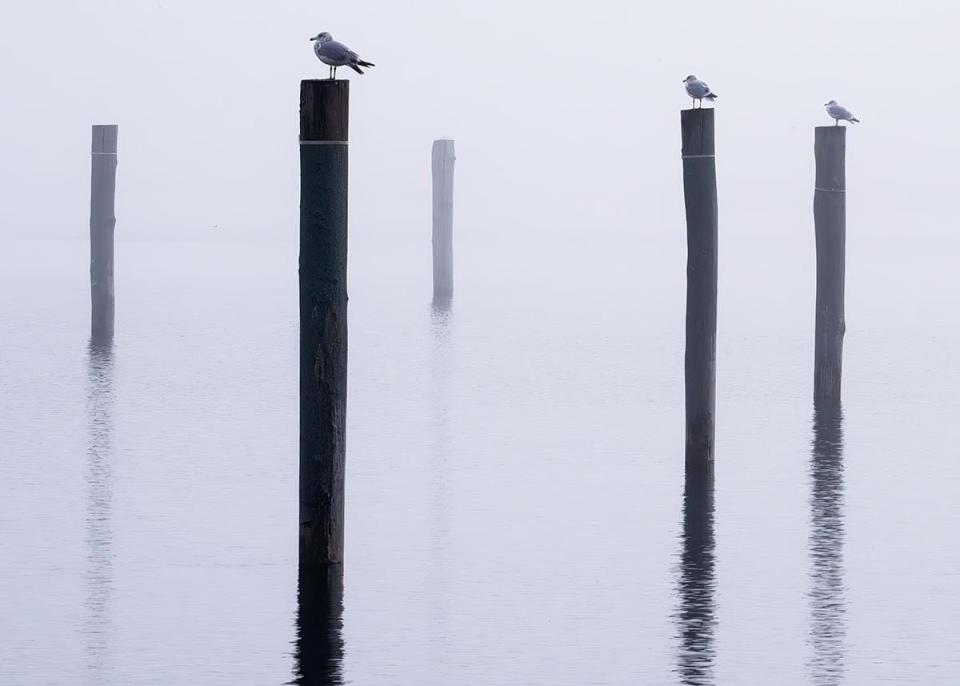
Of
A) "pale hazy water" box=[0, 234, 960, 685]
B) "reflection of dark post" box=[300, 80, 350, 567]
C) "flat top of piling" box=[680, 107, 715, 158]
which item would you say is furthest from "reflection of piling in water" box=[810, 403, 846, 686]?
"reflection of dark post" box=[300, 80, 350, 567]

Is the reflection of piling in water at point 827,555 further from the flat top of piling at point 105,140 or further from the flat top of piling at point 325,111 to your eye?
the flat top of piling at point 105,140

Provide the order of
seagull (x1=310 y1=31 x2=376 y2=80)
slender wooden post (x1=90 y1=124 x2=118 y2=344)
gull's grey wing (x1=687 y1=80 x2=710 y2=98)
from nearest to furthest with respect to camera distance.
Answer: seagull (x1=310 y1=31 x2=376 y2=80) → gull's grey wing (x1=687 y1=80 x2=710 y2=98) → slender wooden post (x1=90 y1=124 x2=118 y2=344)

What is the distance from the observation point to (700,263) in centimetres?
1559

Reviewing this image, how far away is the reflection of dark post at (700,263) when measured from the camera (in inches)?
610

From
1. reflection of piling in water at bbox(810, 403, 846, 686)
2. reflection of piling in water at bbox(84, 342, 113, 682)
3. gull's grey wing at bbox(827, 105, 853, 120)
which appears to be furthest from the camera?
gull's grey wing at bbox(827, 105, 853, 120)

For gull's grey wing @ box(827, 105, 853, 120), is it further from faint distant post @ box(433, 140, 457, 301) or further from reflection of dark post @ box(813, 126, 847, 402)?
faint distant post @ box(433, 140, 457, 301)

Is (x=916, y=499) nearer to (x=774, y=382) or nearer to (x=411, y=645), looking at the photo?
(x=411, y=645)

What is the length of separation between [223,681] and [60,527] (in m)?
4.50

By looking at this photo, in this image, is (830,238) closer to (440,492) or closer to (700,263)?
(700,263)

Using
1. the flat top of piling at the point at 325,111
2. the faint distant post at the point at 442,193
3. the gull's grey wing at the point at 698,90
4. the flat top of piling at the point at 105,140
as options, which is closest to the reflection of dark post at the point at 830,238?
the gull's grey wing at the point at 698,90

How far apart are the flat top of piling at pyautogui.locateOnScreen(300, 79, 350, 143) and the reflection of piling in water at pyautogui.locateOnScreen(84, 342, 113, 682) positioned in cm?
316

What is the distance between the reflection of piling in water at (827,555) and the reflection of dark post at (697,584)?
0.61 meters

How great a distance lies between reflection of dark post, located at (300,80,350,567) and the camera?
11719 millimetres

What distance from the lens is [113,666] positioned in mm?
10352
